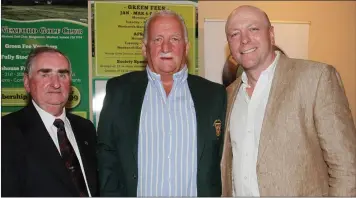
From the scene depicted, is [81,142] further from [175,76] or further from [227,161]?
[227,161]

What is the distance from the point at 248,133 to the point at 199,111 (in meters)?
0.30

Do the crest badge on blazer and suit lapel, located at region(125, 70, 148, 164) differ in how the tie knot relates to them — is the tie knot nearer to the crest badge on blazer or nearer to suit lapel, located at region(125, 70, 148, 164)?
suit lapel, located at region(125, 70, 148, 164)

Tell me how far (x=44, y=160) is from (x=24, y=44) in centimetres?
161

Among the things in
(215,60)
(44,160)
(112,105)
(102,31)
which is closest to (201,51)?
(215,60)

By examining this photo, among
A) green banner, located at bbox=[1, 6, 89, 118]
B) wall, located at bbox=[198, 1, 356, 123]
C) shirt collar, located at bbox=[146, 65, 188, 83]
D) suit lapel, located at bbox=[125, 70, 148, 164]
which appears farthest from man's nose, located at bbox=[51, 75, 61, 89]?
wall, located at bbox=[198, 1, 356, 123]

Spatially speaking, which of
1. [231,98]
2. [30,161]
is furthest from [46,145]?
[231,98]

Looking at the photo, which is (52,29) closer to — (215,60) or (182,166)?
(215,60)

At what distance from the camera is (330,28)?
14.6ft

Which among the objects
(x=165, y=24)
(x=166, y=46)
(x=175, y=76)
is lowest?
(x=175, y=76)

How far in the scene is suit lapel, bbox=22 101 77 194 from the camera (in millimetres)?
2020

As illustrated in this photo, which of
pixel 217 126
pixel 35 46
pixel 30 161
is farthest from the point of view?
pixel 35 46

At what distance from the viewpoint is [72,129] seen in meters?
2.35

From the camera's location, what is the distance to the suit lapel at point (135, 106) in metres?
2.14

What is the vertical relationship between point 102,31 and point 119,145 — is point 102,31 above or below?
above
